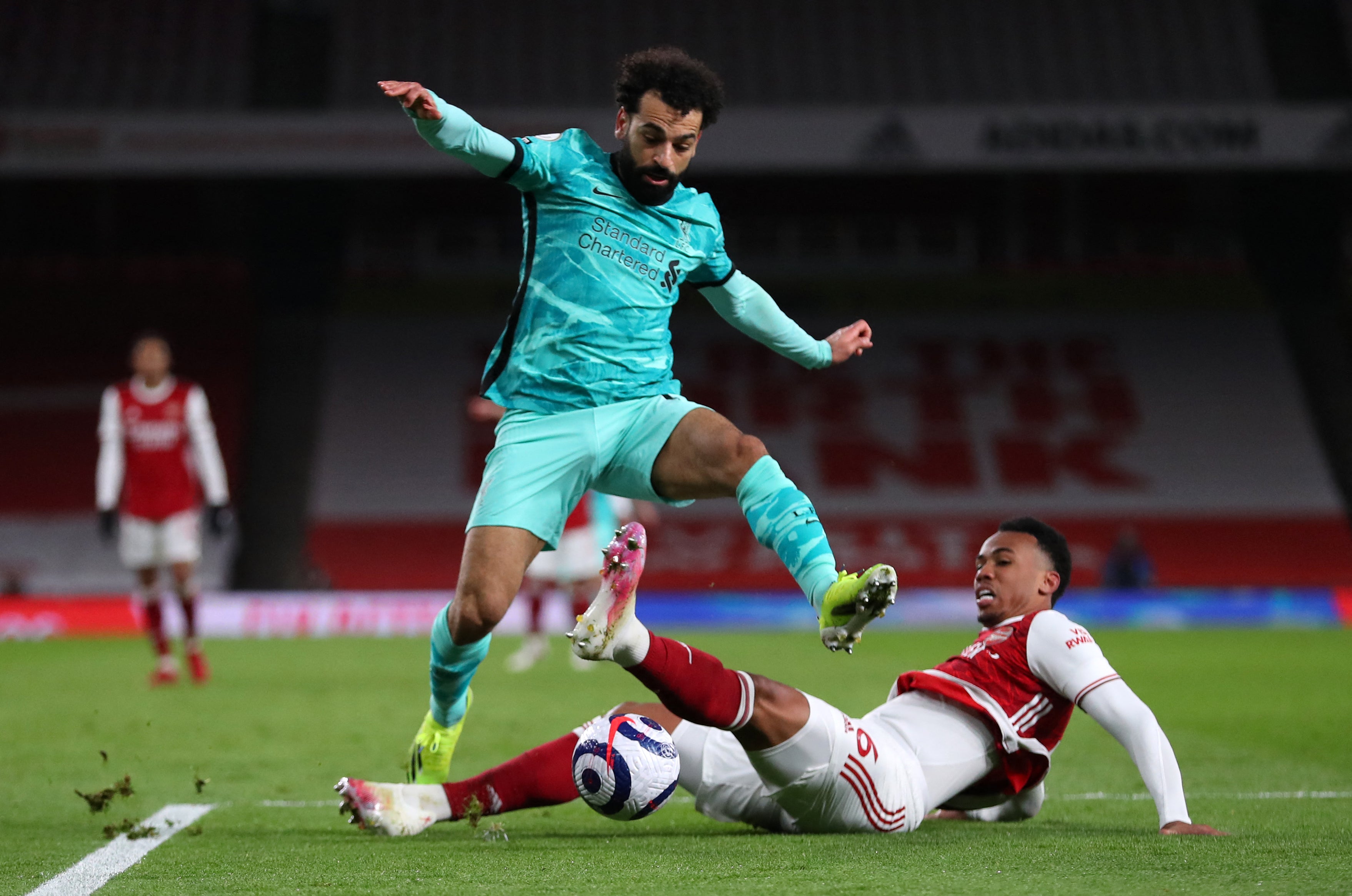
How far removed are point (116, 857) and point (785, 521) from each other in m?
1.90

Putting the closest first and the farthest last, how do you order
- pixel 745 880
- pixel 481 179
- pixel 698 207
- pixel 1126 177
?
pixel 745 880
pixel 698 207
pixel 481 179
pixel 1126 177

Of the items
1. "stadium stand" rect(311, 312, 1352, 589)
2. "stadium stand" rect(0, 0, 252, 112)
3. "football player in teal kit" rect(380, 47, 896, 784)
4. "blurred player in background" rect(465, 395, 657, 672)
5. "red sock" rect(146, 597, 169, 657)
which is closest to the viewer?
"football player in teal kit" rect(380, 47, 896, 784)

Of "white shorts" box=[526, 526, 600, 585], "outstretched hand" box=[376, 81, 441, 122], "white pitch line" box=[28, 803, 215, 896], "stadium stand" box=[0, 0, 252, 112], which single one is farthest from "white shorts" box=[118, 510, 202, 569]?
"stadium stand" box=[0, 0, 252, 112]

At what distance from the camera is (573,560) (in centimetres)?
1259

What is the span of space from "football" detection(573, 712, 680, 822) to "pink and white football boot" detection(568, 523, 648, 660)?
22cm

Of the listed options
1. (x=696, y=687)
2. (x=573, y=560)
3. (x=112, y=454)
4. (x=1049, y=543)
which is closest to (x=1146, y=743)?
(x=1049, y=543)

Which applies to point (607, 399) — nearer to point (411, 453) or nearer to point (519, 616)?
point (519, 616)

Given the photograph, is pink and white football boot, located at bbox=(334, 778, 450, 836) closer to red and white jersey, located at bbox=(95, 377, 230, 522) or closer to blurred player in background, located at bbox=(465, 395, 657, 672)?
red and white jersey, located at bbox=(95, 377, 230, 522)

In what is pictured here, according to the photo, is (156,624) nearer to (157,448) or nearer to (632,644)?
(157,448)

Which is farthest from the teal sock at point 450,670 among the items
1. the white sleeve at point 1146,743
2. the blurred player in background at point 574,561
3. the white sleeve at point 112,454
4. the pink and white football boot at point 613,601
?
the blurred player in background at point 574,561

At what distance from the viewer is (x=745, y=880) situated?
322 cm

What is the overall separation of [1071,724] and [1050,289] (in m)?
17.1

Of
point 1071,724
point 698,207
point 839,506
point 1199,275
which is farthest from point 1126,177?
point 698,207

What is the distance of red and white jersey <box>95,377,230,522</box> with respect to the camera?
32.4 feet
